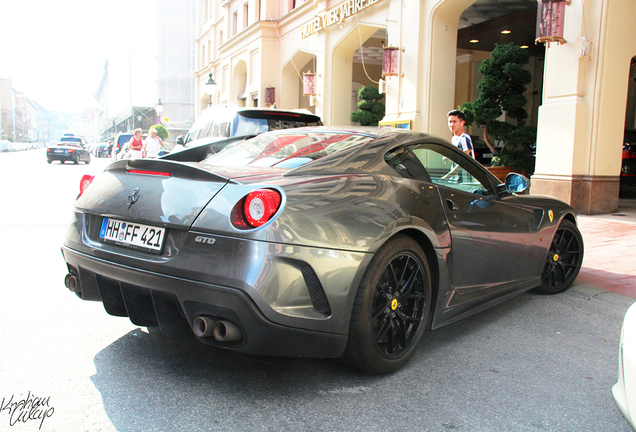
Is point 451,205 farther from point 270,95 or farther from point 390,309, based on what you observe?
point 270,95

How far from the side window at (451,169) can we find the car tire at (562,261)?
1.11 metres

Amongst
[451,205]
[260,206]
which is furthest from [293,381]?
[451,205]

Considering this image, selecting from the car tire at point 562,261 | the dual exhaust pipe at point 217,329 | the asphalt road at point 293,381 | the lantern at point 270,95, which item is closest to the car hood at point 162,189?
the dual exhaust pipe at point 217,329

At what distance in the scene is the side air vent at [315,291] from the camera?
2293 millimetres

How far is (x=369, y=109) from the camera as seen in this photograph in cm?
1625

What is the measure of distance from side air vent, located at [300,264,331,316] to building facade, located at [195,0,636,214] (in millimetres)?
8136

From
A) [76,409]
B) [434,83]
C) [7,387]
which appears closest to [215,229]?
[76,409]

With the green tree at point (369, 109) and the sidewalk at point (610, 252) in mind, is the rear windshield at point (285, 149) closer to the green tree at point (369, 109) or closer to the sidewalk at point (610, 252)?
the sidewalk at point (610, 252)

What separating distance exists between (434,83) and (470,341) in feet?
35.0

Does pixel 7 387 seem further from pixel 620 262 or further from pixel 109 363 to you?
pixel 620 262

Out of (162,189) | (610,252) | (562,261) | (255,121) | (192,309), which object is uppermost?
(255,121)

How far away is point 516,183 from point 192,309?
2.66m

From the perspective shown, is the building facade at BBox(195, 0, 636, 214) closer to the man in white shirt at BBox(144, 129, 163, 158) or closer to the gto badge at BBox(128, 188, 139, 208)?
the man in white shirt at BBox(144, 129, 163, 158)

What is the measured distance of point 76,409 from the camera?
2281 millimetres
